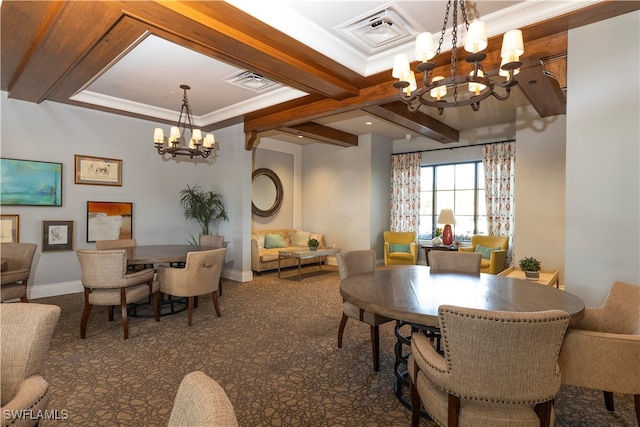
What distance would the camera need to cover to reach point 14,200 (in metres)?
4.47

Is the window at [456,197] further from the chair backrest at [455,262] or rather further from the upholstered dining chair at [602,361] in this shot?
the upholstered dining chair at [602,361]

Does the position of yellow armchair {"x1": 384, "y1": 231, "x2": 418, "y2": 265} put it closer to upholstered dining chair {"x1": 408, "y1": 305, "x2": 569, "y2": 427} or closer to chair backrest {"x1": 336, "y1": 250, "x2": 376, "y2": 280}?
chair backrest {"x1": 336, "y1": 250, "x2": 376, "y2": 280}

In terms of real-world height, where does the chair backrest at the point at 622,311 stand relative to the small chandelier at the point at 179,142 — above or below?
below

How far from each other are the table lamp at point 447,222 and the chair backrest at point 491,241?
468 mm

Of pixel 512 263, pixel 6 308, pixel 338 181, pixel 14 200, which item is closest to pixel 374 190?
pixel 338 181

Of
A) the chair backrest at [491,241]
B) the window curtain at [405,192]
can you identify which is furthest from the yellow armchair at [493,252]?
the window curtain at [405,192]

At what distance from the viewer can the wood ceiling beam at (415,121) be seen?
Answer: 15.7 feet

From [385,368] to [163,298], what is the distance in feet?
11.4

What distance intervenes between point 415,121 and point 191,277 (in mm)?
4141

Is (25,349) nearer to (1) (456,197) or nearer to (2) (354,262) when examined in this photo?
(2) (354,262)

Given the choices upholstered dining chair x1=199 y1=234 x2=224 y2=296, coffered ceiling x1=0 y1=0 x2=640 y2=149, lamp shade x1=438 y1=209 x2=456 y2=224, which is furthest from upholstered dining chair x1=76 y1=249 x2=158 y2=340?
Result: lamp shade x1=438 y1=209 x2=456 y2=224

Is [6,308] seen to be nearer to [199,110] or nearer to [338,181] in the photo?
[199,110]

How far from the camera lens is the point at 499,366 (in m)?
1.29

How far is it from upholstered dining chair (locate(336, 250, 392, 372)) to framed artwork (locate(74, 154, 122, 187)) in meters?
4.26
